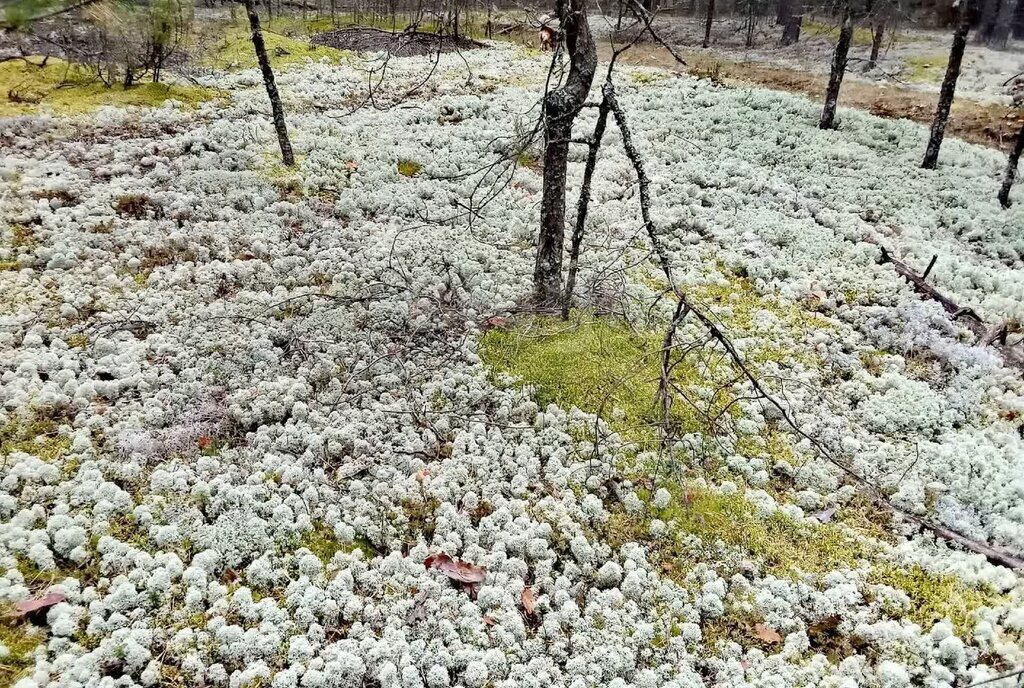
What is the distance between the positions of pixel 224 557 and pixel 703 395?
14.7 ft

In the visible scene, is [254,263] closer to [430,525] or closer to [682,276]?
[430,525]

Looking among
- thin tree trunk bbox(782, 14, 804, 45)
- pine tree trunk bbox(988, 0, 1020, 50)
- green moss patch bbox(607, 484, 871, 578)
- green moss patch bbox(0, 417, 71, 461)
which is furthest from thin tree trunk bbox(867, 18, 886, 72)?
green moss patch bbox(0, 417, 71, 461)

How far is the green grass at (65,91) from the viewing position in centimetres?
1190

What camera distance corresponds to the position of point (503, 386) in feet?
19.8

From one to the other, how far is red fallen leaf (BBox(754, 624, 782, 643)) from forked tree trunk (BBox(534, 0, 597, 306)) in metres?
4.21

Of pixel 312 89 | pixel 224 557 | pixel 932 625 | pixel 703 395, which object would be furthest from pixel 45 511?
pixel 312 89

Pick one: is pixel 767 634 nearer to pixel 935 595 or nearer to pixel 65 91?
pixel 935 595

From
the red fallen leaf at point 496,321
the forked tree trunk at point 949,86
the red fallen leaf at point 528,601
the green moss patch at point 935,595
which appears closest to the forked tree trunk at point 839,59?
the forked tree trunk at point 949,86

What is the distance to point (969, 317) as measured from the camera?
24.6ft

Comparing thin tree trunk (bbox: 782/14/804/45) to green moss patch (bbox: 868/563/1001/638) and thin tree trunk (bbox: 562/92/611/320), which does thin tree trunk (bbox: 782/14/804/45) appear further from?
green moss patch (bbox: 868/563/1001/638)

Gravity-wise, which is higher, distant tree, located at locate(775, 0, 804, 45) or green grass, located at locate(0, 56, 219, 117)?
distant tree, located at locate(775, 0, 804, 45)

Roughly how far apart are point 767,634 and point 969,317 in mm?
5641

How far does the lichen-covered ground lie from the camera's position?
3.96m

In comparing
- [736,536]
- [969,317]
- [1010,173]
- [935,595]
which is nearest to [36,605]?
[736,536]
